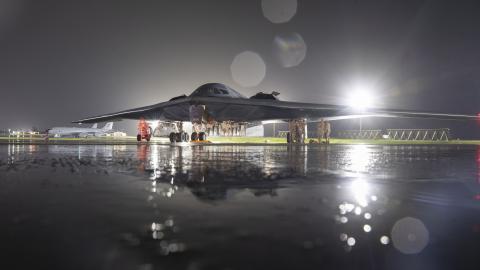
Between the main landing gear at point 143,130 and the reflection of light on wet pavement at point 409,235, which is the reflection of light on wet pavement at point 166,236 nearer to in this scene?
the reflection of light on wet pavement at point 409,235

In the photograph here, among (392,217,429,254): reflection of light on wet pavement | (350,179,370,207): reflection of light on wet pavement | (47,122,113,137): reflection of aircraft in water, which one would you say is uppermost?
(47,122,113,137): reflection of aircraft in water

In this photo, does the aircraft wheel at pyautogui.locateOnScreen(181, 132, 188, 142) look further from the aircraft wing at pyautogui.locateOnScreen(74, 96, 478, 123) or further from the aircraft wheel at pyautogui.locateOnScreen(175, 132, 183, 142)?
the aircraft wing at pyautogui.locateOnScreen(74, 96, 478, 123)

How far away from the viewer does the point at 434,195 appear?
3613 mm

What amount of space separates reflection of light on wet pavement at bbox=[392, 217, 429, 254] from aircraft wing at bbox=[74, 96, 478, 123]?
18572 mm

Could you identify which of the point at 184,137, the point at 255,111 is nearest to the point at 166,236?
the point at 255,111

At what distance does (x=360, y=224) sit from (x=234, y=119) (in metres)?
22.5

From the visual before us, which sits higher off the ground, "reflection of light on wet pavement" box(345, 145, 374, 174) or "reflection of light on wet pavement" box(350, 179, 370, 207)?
"reflection of light on wet pavement" box(345, 145, 374, 174)

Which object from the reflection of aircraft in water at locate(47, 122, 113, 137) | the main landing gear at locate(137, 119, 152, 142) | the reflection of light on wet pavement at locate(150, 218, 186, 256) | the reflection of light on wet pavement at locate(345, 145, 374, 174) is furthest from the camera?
the reflection of aircraft in water at locate(47, 122, 113, 137)

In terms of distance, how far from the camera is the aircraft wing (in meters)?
20.6

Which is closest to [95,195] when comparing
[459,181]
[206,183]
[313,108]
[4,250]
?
[206,183]

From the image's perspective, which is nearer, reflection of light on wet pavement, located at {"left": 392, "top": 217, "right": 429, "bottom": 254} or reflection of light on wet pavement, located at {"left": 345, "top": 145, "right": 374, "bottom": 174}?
reflection of light on wet pavement, located at {"left": 392, "top": 217, "right": 429, "bottom": 254}

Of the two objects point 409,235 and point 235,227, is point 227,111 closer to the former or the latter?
point 235,227

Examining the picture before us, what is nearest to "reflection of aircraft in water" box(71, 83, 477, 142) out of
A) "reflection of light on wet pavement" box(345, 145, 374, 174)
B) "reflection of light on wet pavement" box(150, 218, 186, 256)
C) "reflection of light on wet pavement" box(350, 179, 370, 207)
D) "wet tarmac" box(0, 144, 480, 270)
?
"reflection of light on wet pavement" box(345, 145, 374, 174)

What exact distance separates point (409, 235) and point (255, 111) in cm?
2100
